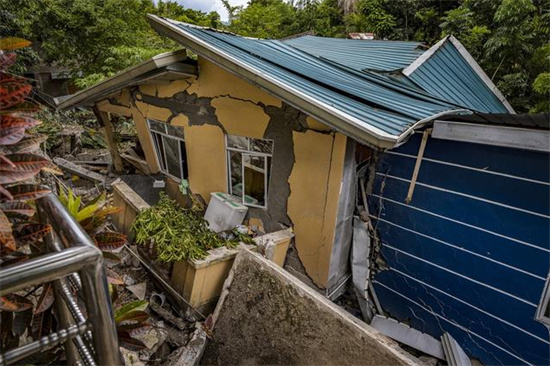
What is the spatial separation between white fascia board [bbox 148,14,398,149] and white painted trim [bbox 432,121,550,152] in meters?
1.21

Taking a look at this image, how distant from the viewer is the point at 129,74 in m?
5.57

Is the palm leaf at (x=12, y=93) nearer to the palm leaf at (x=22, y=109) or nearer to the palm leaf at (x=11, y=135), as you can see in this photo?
the palm leaf at (x=22, y=109)

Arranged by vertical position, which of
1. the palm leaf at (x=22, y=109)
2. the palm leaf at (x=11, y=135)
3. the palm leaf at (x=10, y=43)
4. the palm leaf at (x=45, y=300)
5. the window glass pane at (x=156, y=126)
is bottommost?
the window glass pane at (x=156, y=126)

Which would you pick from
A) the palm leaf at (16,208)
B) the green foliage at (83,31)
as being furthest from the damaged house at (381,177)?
the green foliage at (83,31)

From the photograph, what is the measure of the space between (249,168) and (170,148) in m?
2.43

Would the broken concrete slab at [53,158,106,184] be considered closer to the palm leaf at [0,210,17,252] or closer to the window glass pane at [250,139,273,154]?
the window glass pane at [250,139,273,154]

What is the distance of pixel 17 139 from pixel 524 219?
189 inches

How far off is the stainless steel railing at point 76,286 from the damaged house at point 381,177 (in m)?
2.78

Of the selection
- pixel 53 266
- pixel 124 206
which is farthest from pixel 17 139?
pixel 124 206

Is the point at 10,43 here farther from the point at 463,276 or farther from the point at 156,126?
the point at 156,126

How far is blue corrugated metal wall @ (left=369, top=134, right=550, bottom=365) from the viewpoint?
359 centimetres

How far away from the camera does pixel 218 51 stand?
13.9ft

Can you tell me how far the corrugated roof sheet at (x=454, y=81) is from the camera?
21.2ft

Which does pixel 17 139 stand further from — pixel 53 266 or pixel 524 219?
pixel 524 219
